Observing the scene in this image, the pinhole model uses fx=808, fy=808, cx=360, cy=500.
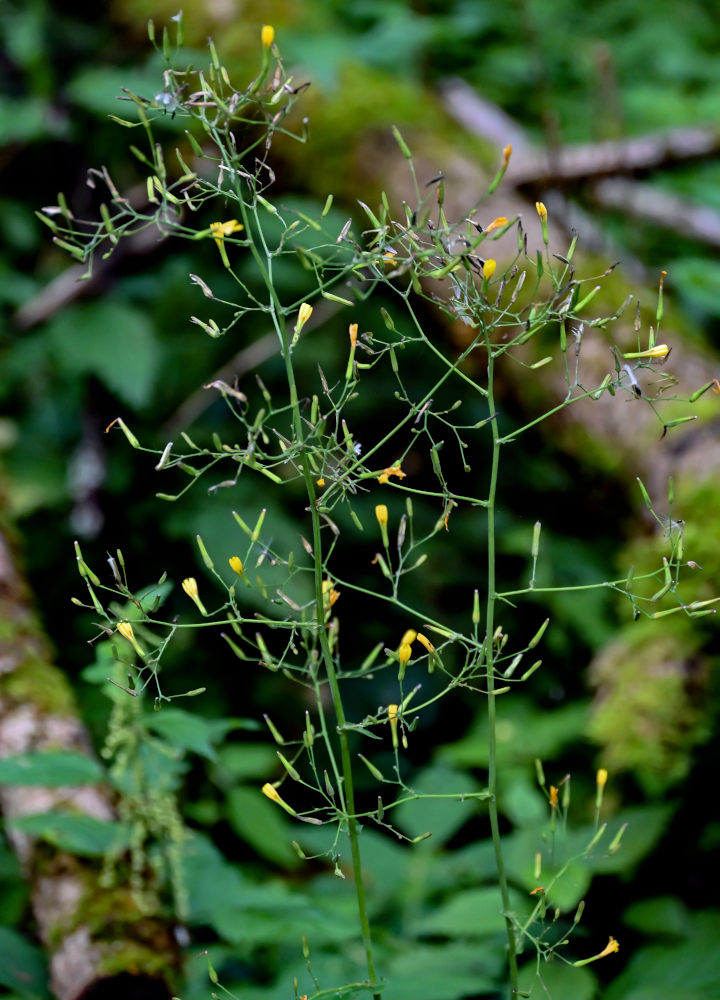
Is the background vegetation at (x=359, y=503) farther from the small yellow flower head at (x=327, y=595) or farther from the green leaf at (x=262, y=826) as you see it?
the small yellow flower head at (x=327, y=595)

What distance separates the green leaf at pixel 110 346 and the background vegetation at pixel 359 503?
12mm

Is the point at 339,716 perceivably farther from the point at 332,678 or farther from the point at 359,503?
the point at 359,503

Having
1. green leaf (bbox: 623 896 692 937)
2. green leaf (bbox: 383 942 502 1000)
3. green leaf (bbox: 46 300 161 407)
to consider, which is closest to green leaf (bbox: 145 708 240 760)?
green leaf (bbox: 383 942 502 1000)

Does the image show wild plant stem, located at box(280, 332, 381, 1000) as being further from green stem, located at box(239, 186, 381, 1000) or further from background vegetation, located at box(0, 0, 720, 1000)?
background vegetation, located at box(0, 0, 720, 1000)

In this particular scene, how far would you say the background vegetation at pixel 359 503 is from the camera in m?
1.53

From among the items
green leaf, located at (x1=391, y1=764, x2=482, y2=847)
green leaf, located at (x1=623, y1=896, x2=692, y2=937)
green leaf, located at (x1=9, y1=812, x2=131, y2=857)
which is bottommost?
green leaf, located at (x1=391, y1=764, x2=482, y2=847)

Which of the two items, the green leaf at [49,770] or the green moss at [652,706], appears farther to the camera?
the green moss at [652,706]

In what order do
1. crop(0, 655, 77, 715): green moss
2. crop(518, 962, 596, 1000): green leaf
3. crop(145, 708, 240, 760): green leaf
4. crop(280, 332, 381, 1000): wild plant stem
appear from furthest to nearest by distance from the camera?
crop(0, 655, 77, 715): green moss < crop(518, 962, 596, 1000): green leaf < crop(145, 708, 240, 760): green leaf < crop(280, 332, 381, 1000): wild plant stem

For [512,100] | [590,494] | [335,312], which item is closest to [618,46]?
[512,100]

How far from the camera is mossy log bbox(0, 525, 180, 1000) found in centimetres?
126

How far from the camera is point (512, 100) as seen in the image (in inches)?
180

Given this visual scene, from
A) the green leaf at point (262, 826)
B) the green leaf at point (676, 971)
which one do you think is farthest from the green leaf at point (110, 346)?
the green leaf at point (676, 971)

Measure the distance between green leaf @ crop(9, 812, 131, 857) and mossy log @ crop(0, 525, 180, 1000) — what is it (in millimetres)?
76

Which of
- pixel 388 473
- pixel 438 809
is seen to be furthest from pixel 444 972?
pixel 388 473
